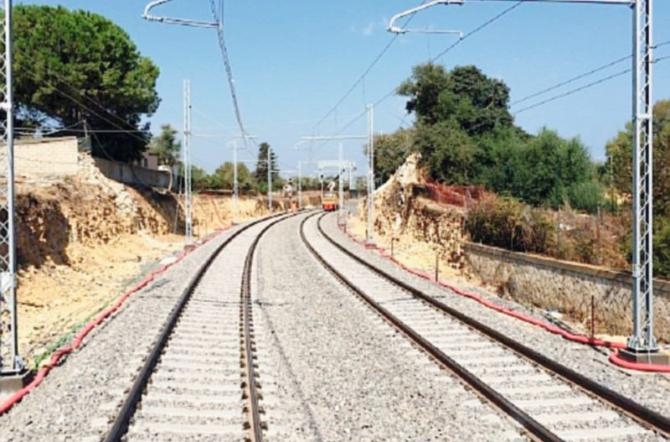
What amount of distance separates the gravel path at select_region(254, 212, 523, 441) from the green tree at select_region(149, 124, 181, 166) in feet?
272

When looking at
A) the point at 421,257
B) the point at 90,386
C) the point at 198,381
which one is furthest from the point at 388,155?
the point at 90,386

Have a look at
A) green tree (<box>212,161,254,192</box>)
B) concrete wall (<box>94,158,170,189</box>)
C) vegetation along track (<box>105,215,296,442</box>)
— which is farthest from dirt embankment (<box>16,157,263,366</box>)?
green tree (<box>212,161,254,192</box>)

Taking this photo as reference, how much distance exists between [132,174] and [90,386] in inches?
1607

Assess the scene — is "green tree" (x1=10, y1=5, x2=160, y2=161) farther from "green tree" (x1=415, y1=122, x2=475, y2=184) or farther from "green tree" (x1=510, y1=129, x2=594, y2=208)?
"green tree" (x1=510, y1=129, x2=594, y2=208)

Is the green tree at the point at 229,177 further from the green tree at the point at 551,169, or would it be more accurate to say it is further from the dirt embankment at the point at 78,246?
the green tree at the point at 551,169

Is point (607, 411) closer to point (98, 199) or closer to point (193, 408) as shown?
point (193, 408)

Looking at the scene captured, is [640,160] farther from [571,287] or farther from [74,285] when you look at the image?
[74,285]

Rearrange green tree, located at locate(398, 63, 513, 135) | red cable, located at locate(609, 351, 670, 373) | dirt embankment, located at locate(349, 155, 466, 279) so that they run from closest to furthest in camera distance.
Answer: red cable, located at locate(609, 351, 670, 373), dirt embankment, located at locate(349, 155, 466, 279), green tree, located at locate(398, 63, 513, 135)

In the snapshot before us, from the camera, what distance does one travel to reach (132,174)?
48250mm

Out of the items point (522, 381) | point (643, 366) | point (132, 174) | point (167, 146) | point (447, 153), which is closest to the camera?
point (522, 381)

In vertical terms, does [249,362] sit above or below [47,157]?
below

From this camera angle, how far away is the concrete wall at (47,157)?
35.2 meters

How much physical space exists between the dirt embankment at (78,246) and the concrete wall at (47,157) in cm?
93

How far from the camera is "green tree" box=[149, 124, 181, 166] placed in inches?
3770
